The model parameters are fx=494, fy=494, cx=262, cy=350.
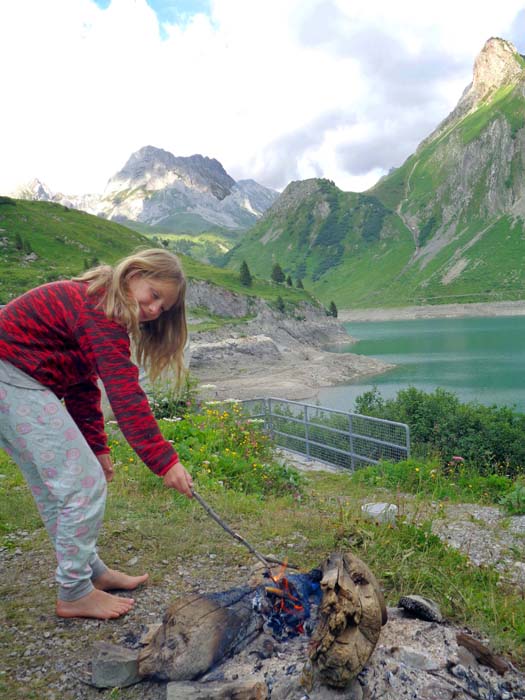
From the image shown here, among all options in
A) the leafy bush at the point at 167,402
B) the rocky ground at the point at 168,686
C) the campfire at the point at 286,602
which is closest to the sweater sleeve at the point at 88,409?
the rocky ground at the point at 168,686

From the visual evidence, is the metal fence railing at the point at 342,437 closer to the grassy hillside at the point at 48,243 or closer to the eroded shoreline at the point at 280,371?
the eroded shoreline at the point at 280,371

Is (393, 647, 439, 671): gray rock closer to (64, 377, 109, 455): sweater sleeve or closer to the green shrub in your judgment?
(64, 377, 109, 455): sweater sleeve

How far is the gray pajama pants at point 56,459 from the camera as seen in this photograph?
2.76 meters

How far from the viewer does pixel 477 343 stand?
56.1 m

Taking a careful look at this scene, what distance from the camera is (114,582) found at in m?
3.49

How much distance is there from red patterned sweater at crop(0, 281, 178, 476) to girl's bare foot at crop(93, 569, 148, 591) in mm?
1201

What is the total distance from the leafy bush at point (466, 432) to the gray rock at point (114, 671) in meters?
10.9

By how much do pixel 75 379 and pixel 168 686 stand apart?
1.73 metres

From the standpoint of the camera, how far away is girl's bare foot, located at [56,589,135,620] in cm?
313

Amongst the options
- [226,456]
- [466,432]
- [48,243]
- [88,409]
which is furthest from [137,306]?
[48,243]

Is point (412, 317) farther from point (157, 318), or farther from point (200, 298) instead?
point (157, 318)

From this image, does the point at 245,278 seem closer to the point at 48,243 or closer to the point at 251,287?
the point at 251,287

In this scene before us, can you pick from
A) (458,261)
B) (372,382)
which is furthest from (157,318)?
(458,261)

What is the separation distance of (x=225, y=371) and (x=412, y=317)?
73.0m
